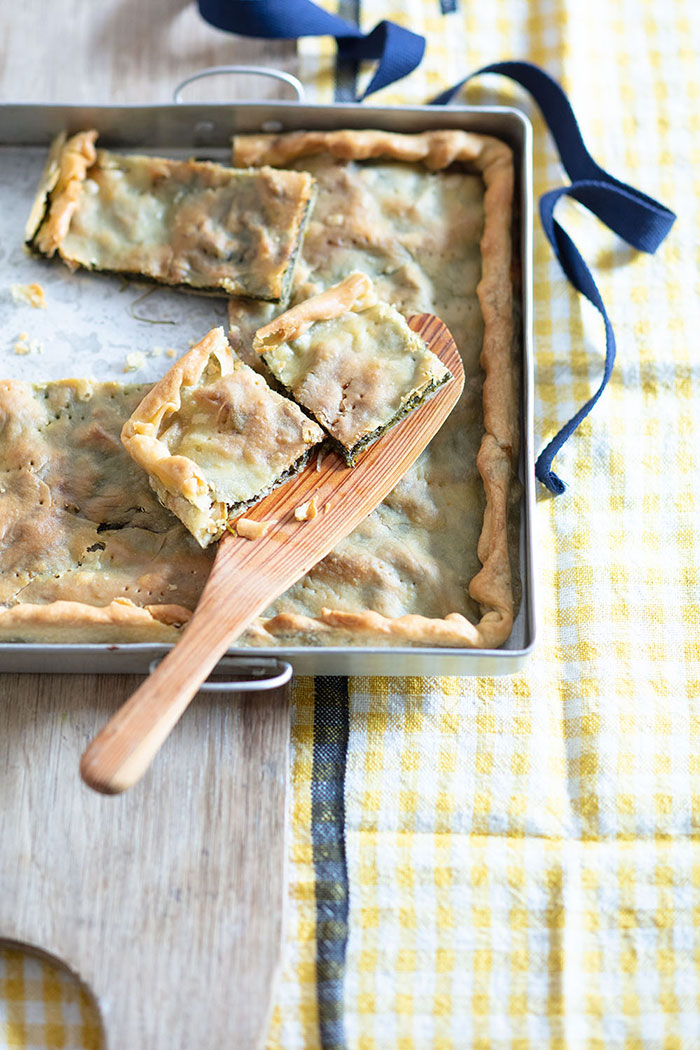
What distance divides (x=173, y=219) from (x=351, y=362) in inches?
27.9

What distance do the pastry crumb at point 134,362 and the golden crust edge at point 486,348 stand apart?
0.65 m

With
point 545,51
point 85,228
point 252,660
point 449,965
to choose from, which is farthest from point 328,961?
point 545,51

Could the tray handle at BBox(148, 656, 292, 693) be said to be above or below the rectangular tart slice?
below

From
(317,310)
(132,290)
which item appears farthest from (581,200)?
(132,290)

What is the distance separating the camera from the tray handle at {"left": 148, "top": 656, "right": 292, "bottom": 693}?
6.82ft

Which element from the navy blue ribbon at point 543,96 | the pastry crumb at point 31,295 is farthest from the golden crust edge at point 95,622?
the navy blue ribbon at point 543,96

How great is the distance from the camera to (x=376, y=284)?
2604mm

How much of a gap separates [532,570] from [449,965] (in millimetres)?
867

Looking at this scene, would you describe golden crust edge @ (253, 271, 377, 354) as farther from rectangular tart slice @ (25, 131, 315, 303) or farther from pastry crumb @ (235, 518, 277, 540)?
pastry crumb @ (235, 518, 277, 540)

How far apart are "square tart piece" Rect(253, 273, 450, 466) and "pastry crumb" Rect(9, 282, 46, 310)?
637 millimetres

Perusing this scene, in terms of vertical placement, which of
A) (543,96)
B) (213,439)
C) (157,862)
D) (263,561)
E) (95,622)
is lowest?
(157,862)

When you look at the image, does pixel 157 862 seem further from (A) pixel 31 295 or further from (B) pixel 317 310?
(A) pixel 31 295

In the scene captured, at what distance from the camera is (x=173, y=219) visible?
2.67 meters

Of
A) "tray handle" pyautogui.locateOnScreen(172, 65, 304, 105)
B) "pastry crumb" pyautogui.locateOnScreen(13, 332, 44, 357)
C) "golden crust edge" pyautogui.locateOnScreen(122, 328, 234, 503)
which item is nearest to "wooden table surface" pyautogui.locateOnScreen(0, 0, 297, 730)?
"tray handle" pyautogui.locateOnScreen(172, 65, 304, 105)
